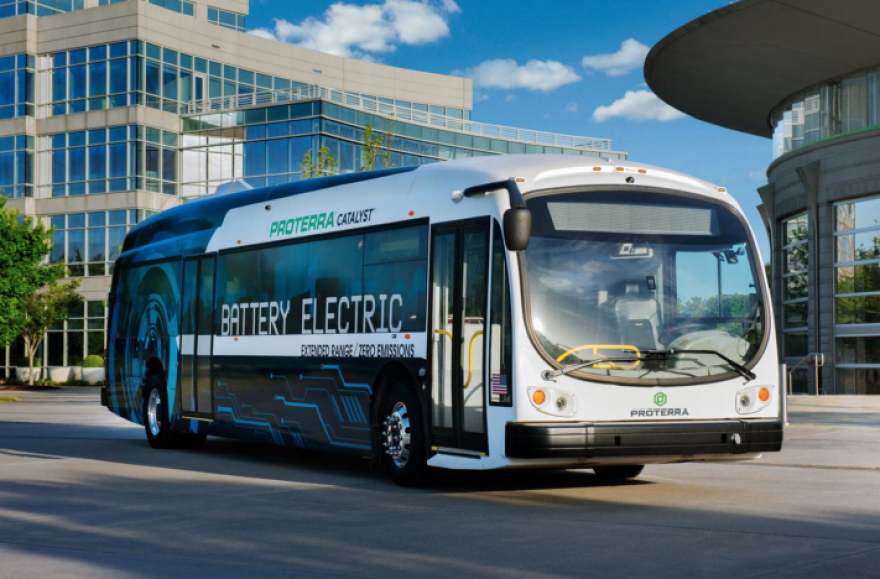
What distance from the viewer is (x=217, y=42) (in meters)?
58.3

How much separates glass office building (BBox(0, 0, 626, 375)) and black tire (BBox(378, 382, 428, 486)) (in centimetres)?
4063

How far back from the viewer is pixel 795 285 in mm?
43531

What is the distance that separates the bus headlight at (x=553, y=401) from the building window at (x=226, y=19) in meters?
56.3

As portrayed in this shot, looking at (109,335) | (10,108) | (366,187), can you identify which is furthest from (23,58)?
(366,187)

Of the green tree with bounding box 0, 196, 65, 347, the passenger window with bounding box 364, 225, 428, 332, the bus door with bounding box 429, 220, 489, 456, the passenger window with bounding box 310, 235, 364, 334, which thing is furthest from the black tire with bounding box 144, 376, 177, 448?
the green tree with bounding box 0, 196, 65, 347

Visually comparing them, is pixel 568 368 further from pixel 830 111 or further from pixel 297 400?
pixel 830 111

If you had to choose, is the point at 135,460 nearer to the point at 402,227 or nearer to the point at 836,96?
the point at 402,227

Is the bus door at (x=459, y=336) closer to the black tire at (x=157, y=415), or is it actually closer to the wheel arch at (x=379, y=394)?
the wheel arch at (x=379, y=394)

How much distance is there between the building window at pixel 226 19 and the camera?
63.8m

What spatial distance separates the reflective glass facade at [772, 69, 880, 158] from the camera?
3962cm

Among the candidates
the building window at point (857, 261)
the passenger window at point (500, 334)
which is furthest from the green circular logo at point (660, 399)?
the building window at point (857, 261)

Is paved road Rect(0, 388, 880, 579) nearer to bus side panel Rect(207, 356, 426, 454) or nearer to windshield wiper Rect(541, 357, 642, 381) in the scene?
bus side panel Rect(207, 356, 426, 454)

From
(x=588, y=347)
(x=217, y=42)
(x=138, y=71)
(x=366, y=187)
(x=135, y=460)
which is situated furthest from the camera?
(x=217, y=42)

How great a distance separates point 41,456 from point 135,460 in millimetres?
1554
